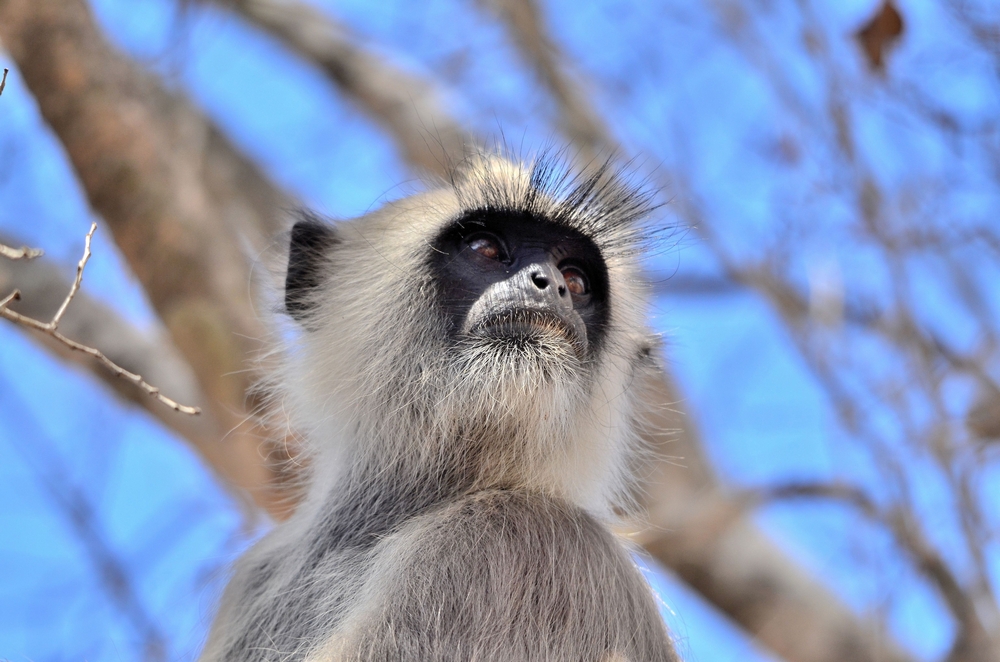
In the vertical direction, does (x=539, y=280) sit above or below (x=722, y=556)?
above

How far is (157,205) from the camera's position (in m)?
5.53

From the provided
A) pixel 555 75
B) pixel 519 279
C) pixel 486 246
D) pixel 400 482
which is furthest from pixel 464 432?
pixel 555 75

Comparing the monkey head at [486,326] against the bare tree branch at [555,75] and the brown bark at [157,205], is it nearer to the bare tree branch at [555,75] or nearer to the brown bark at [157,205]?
the brown bark at [157,205]

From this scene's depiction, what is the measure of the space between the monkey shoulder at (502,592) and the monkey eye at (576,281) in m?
0.71

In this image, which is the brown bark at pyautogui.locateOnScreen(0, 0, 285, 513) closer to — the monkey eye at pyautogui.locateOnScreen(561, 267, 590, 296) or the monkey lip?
the monkey eye at pyautogui.locateOnScreen(561, 267, 590, 296)

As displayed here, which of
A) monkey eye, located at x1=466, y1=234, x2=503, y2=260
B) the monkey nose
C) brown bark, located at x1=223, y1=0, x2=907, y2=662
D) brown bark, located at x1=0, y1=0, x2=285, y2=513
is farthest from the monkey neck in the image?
brown bark, located at x1=223, y1=0, x2=907, y2=662

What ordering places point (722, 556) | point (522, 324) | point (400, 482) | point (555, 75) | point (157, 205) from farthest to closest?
point (555, 75) → point (722, 556) → point (157, 205) → point (400, 482) → point (522, 324)

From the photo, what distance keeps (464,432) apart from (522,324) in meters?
0.40

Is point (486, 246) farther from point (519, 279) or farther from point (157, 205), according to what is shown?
point (157, 205)

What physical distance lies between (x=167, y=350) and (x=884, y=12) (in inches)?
182

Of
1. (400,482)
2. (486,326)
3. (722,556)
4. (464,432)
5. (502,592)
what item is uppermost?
(486,326)

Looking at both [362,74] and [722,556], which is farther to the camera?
[362,74]

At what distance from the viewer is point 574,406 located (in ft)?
10.7

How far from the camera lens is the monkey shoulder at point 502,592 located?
2.74 m
